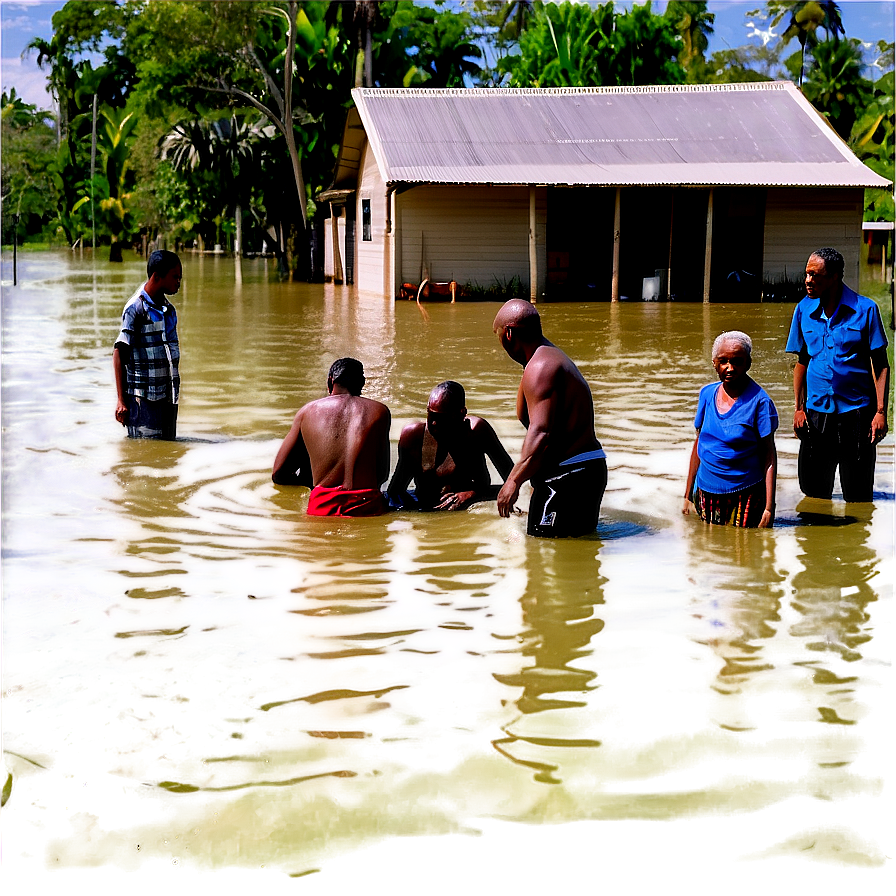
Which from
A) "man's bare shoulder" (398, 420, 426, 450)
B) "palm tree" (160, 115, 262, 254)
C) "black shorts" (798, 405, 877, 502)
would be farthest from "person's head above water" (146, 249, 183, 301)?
"palm tree" (160, 115, 262, 254)

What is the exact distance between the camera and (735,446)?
19.2 ft

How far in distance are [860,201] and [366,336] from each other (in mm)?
12784

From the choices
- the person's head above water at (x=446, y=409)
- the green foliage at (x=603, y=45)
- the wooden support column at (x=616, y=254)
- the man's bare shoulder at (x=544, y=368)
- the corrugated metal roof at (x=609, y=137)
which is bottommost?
the person's head above water at (x=446, y=409)

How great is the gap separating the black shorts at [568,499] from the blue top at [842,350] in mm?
1477

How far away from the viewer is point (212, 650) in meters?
4.36

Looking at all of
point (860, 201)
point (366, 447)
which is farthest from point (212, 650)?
point (860, 201)

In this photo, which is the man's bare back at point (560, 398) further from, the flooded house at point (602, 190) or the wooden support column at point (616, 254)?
the wooden support column at point (616, 254)

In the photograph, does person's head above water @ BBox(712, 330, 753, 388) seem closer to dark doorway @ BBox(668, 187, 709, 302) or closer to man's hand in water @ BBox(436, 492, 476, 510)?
man's hand in water @ BBox(436, 492, 476, 510)

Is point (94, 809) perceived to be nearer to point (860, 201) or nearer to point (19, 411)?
point (19, 411)

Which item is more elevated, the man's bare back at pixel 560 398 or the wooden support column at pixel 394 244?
the wooden support column at pixel 394 244

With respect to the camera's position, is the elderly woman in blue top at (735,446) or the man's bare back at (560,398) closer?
the man's bare back at (560,398)

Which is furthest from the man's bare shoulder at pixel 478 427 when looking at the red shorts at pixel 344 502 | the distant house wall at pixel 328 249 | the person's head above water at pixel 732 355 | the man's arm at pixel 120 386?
the distant house wall at pixel 328 249

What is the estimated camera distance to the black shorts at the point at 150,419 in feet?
27.4

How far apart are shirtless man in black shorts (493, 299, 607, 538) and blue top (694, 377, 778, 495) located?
0.57 meters
